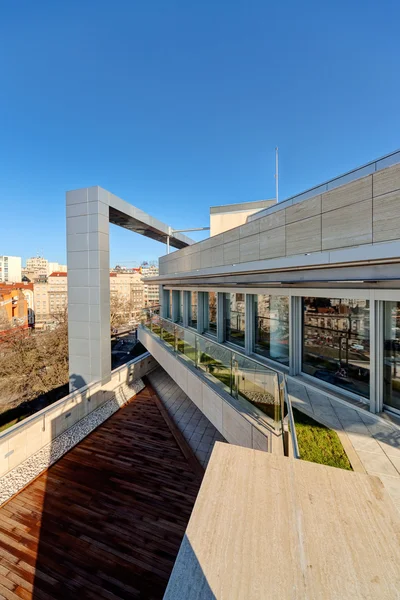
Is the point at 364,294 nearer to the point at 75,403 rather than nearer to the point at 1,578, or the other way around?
the point at 1,578

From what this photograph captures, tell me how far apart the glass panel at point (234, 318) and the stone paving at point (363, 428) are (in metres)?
4.23

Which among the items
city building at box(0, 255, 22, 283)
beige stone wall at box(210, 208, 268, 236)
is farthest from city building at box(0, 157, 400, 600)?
city building at box(0, 255, 22, 283)

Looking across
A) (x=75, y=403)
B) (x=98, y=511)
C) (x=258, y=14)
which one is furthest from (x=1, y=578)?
(x=258, y=14)

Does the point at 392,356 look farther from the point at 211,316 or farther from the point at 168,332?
the point at 211,316

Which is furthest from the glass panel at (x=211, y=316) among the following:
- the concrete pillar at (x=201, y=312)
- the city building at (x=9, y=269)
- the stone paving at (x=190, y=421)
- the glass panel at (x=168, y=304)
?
the city building at (x=9, y=269)

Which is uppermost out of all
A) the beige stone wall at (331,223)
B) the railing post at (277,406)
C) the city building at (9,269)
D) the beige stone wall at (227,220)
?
the city building at (9,269)

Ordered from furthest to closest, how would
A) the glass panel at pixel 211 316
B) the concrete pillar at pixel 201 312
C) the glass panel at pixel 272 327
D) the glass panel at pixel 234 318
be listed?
→ the concrete pillar at pixel 201 312 → the glass panel at pixel 211 316 → the glass panel at pixel 234 318 → the glass panel at pixel 272 327

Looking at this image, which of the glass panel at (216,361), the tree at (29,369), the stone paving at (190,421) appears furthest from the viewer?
the tree at (29,369)

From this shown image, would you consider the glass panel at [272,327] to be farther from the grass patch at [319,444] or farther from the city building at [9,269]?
the city building at [9,269]

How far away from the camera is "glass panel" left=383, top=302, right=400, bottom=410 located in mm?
5199

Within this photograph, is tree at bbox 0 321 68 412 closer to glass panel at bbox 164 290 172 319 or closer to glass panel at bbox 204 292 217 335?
glass panel at bbox 164 290 172 319

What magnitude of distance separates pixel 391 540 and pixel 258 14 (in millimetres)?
17209

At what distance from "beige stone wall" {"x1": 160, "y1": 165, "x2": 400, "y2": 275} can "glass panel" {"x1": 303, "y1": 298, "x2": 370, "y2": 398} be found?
1.60m

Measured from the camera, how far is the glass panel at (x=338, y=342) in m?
5.98
